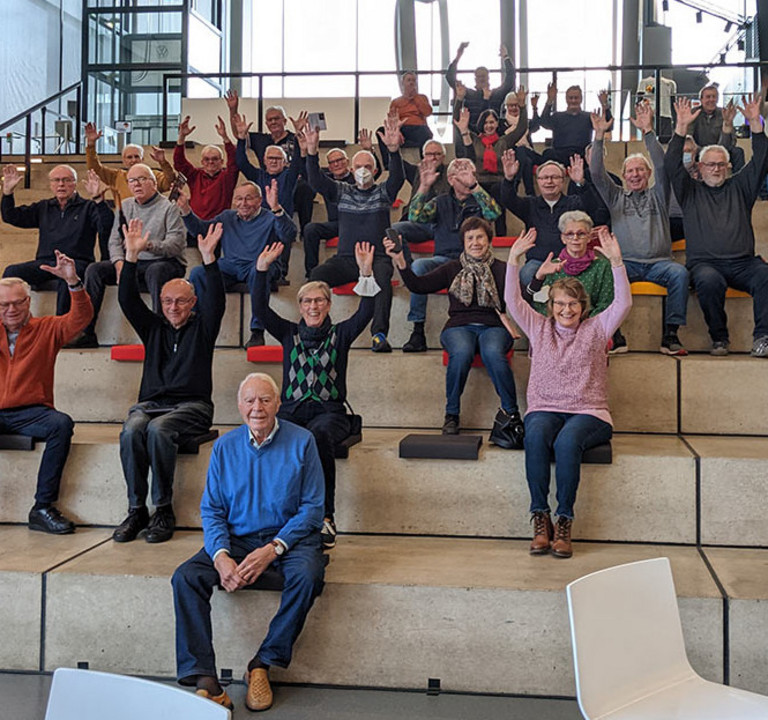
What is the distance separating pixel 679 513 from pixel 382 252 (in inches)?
103

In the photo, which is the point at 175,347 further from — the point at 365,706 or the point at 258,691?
the point at 365,706

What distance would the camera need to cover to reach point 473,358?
4.58 m

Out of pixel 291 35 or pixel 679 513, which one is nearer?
pixel 679 513

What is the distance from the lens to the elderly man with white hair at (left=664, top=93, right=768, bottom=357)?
5035mm

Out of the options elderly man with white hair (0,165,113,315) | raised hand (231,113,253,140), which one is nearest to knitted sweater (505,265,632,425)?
elderly man with white hair (0,165,113,315)

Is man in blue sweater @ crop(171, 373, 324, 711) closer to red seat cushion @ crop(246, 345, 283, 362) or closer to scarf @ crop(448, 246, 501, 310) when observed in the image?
red seat cushion @ crop(246, 345, 283, 362)

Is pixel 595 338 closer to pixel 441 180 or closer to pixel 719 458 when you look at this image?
pixel 719 458

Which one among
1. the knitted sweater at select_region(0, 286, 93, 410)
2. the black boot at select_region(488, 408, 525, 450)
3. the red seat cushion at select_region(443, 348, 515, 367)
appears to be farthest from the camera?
the red seat cushion at select_region(443, 348, 515, 367)

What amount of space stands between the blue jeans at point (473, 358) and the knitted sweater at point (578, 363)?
300 millimetres

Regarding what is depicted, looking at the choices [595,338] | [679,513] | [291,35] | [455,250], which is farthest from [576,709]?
[291,35]

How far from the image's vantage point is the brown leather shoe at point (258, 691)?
10.1ft

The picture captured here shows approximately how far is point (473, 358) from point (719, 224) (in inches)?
76.7

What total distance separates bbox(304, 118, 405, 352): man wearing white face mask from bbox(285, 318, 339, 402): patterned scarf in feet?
4.43

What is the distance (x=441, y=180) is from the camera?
22.5 feet
